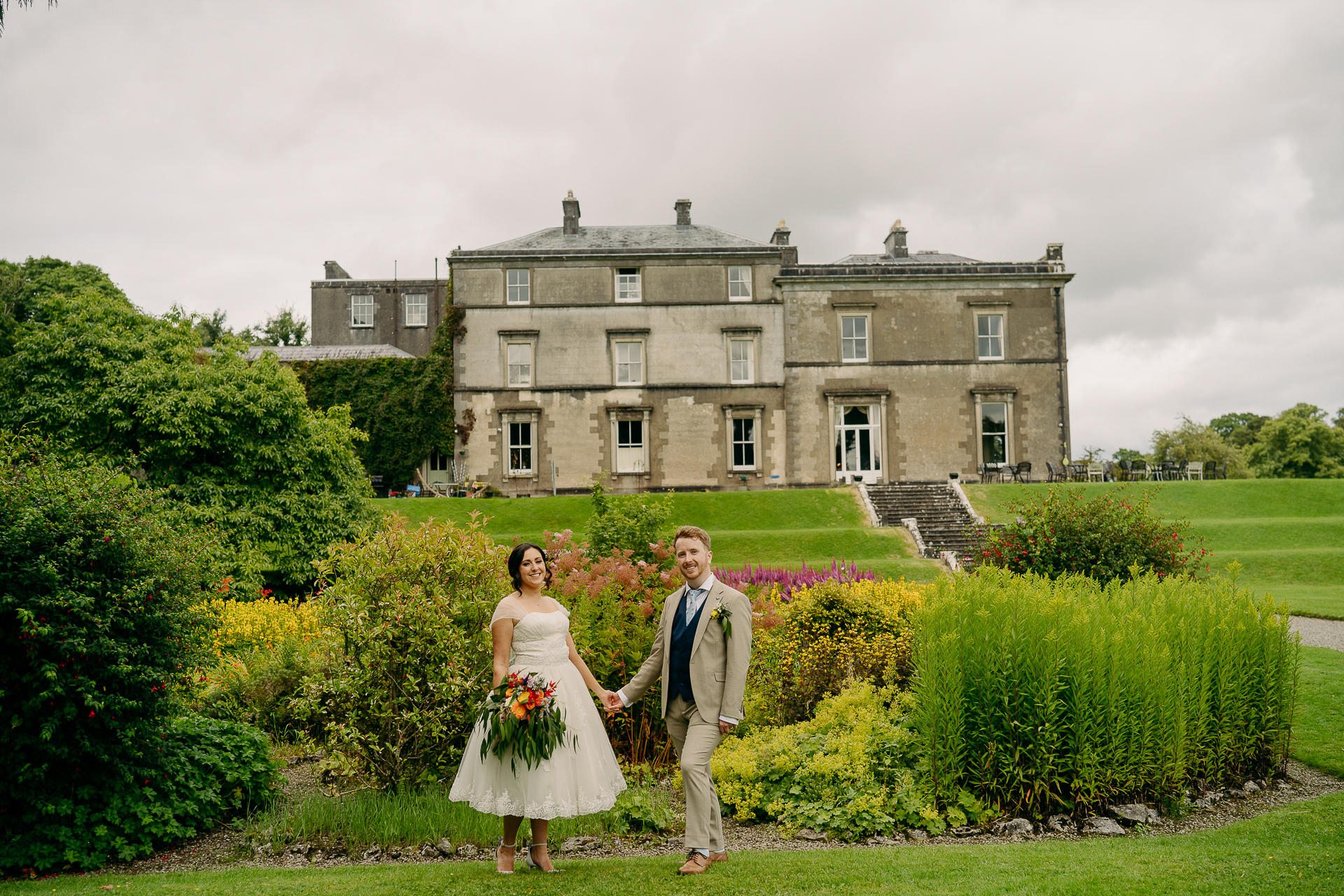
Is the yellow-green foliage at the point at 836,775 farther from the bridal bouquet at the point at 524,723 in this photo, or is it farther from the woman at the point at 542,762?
the bridal bouquet at the point at 524,723

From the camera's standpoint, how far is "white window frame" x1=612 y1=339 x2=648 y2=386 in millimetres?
33031

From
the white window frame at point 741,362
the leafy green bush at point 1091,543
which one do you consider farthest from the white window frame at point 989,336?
the leafy green bush at point 1091,543

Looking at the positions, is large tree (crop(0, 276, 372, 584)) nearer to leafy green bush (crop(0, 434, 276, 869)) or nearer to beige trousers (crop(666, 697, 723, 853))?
leafy green bush (crop(0, 434, 276, 869))

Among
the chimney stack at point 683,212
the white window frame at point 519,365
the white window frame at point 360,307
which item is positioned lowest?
the white window frame at point 519,365

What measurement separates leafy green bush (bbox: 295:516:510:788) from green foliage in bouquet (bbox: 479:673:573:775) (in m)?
1.85

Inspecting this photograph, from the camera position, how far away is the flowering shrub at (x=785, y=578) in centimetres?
936

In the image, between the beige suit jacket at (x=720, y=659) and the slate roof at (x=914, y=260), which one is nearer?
the beige suit jacket at (x=720, y=659)

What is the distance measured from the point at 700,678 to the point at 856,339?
2949 cm

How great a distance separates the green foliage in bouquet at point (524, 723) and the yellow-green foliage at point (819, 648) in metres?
3.41

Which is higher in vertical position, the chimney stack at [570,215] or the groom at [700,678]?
the chimney stack at [570,215]

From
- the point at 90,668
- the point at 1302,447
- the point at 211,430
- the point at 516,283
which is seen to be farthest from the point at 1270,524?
the point at 1302,447

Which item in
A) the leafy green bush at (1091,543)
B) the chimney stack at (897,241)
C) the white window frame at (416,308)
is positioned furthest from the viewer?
the white window frame at (416,308)

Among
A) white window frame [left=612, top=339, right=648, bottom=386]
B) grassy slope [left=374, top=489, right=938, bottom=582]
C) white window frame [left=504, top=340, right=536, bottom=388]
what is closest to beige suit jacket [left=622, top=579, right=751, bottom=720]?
grassy slope [left=374, top=489, right=938, bottom=582]

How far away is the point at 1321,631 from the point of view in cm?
1326
